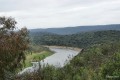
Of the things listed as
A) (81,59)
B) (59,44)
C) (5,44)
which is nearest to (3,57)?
(5,44)

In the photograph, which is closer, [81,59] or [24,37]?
[24,37]

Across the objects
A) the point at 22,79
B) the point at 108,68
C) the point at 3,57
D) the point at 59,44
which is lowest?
the point at 59,44

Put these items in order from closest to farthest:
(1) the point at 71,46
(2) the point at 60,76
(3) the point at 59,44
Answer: (2) the point at 60,76, (1) the point at 71,46, (3) the point at 59,44

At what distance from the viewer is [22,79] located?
54.0 feet

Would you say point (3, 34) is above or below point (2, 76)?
above

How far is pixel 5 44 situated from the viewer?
51.0 feet

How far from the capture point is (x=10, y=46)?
15.5 meters

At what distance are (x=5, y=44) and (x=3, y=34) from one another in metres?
0.99

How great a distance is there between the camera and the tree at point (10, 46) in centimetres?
1555

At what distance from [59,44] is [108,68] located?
15561 centimetres

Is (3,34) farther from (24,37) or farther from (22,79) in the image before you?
(22,79)

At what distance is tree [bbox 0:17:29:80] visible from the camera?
1555 cm

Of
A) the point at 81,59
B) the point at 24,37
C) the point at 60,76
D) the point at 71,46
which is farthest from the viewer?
the point at 71,46

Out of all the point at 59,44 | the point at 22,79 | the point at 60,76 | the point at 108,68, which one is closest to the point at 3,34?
the point at 22,79
